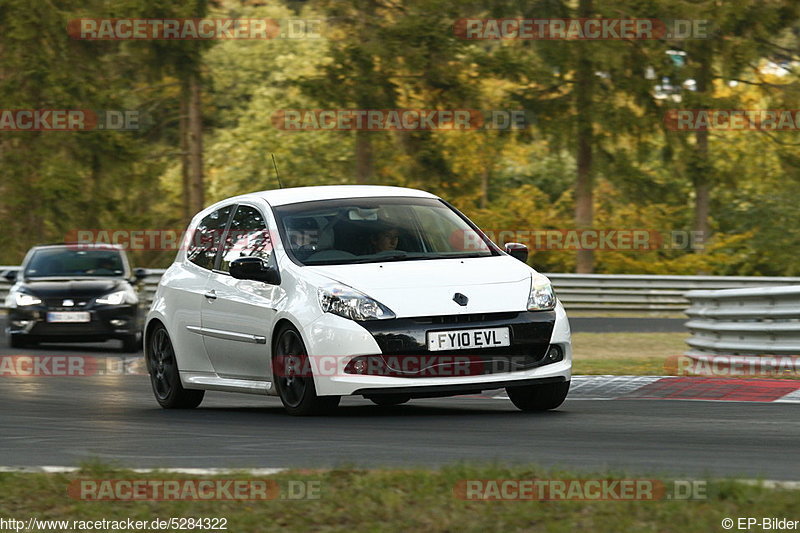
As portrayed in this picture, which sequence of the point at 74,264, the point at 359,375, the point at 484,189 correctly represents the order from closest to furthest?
the point at 359,375 < the point at 74,264 < the point at 484,189

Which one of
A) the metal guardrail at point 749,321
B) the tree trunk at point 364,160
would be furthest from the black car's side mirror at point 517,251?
the tree trunk at point 364,160

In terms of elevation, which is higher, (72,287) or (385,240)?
(385,240)

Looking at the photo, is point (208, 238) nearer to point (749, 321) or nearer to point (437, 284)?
point (437, 284)

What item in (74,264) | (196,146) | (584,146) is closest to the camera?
(74,264)

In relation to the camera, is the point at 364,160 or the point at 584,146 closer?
the point at 584,146

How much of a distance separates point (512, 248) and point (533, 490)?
4.94 m

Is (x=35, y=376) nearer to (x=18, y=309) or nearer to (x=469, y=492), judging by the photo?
(x=18, y=309)

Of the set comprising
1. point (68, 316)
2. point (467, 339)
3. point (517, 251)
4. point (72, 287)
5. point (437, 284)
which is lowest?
point (68, 316)

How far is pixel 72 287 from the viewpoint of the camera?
2108cm

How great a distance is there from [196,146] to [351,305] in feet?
106

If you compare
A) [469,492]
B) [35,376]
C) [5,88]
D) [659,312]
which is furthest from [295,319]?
[5,88]

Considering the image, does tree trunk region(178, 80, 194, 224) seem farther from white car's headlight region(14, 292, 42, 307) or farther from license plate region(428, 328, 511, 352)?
license plate region(428, 328, 511, 352)

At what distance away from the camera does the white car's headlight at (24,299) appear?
21.0 m

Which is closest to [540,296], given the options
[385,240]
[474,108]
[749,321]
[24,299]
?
[385,240]
